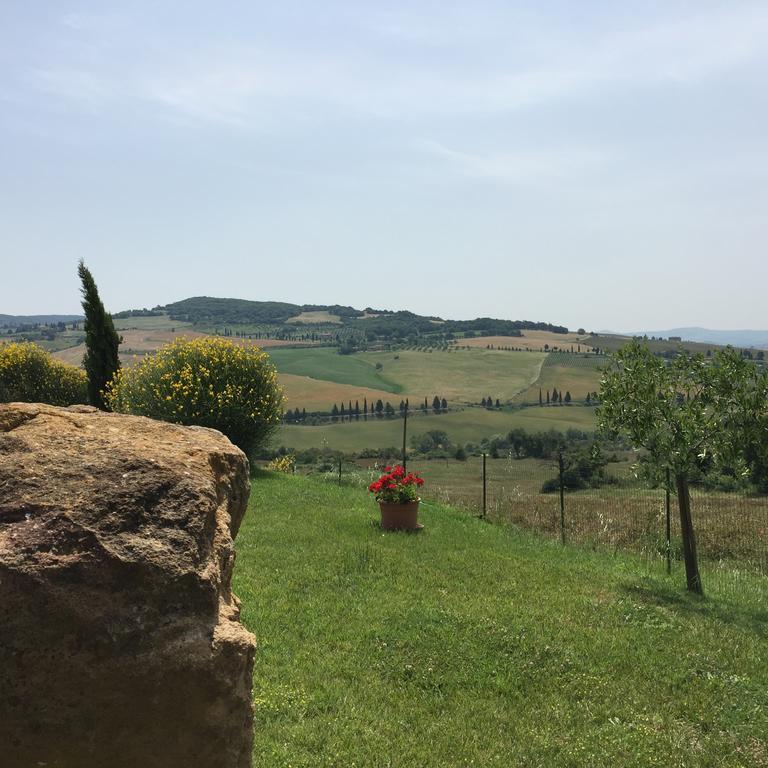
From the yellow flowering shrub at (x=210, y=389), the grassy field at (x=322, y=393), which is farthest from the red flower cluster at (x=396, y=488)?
the grassy field at (x=322, y=393)

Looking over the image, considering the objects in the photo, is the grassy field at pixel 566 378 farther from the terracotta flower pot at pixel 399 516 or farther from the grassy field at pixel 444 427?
the terracotta flower pot at pixel 399 516

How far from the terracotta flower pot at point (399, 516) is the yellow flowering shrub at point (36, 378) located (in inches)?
714

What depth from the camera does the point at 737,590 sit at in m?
11.4

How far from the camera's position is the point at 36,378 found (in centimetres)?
2791

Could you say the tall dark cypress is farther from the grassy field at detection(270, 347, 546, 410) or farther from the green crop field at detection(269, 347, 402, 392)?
the green crop field at detection(269, 347, 402, 392)

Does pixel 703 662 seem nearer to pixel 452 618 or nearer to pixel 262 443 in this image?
pixel 452 618

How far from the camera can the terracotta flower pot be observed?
13.9m

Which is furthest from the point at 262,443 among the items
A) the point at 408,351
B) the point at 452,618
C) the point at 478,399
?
the point at 408,351

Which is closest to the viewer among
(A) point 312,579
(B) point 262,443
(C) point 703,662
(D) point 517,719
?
(D) point 517,719

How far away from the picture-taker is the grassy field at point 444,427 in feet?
234

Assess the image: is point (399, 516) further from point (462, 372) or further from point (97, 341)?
point (462, 372)

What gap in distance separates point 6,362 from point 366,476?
16.0m

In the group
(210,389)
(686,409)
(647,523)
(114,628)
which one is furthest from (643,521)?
(114,628)

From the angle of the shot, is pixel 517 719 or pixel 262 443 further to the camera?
pixel 262 443
